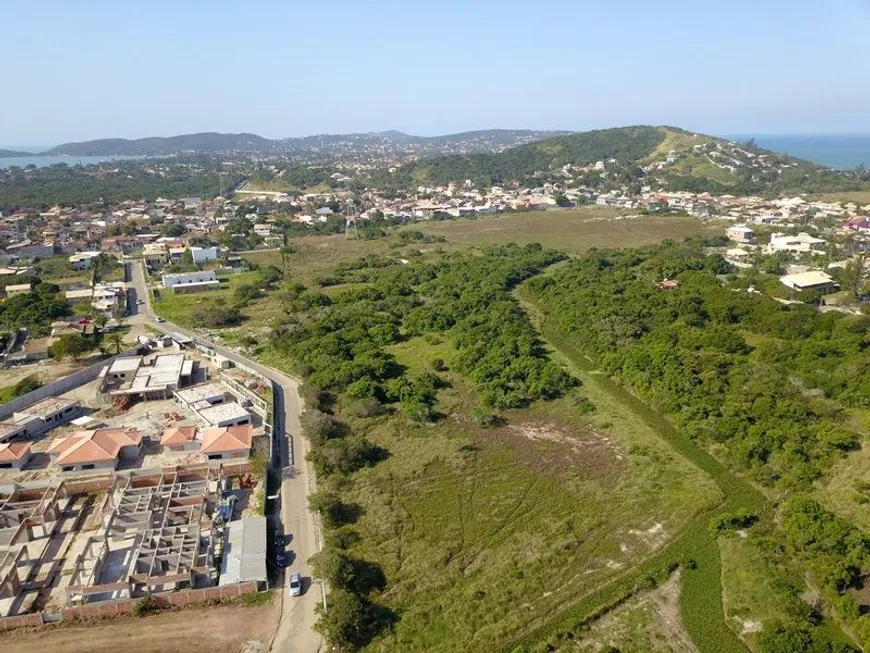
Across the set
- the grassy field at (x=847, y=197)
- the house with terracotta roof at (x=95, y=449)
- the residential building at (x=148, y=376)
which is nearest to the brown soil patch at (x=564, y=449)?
the house with terracotta roof at (x=95, y=449)

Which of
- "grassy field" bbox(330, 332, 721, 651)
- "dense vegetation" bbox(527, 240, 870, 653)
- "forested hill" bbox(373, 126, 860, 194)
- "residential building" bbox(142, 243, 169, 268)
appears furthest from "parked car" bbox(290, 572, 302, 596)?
"forested hill" bbox(373, 126, 860, 194)

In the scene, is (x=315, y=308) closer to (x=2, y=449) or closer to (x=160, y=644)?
(x=2, y=449)

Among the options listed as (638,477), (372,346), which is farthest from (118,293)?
(638,477)

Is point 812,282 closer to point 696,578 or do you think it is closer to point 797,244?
point 797,244

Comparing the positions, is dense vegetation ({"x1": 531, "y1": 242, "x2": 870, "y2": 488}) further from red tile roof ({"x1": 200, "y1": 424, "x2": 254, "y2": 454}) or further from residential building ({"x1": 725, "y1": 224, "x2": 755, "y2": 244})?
residential building ({"x1": 725, "y1": 224, "x2": 755, "y2": 244})

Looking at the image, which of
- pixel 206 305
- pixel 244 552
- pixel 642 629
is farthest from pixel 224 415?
pixel 206 305

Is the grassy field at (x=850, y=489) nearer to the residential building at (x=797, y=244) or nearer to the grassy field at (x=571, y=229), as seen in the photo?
the residential building at (x=797, y=244)
